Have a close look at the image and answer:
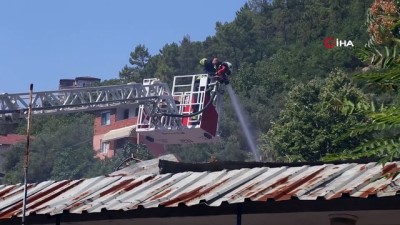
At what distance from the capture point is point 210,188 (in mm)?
14062

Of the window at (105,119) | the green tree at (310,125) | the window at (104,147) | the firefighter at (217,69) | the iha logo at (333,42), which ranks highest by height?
the iha logo at (333,42)

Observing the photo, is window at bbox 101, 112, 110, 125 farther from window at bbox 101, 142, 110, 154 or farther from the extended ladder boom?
the extended ladder boom

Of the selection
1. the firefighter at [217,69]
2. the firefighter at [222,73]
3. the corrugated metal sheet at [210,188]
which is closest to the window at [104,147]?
the firefighter at [217,69]

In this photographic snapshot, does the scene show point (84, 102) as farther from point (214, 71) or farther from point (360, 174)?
point (360, 174)

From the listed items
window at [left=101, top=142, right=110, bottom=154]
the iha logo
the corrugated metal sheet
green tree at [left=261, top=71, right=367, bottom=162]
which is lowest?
window at [left=101, top=142, right=110, bottom=154]

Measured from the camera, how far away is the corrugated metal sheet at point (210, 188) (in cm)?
1270

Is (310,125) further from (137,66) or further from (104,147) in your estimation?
(137,66)

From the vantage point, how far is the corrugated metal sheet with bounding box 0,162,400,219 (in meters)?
12.7

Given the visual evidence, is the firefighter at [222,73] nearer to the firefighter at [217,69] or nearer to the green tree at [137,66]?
the firefighter at [217,69]

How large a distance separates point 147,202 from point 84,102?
37016 mm

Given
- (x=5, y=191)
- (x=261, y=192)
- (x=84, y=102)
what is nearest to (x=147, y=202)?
(x=261, y=192)

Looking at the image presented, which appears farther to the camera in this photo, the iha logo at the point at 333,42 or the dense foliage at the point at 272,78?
the iha logo at the point at 333,42

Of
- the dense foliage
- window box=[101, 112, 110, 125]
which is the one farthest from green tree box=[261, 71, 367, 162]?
window box=[101, 112, 110, 125]

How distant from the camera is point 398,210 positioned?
12.5 metres
